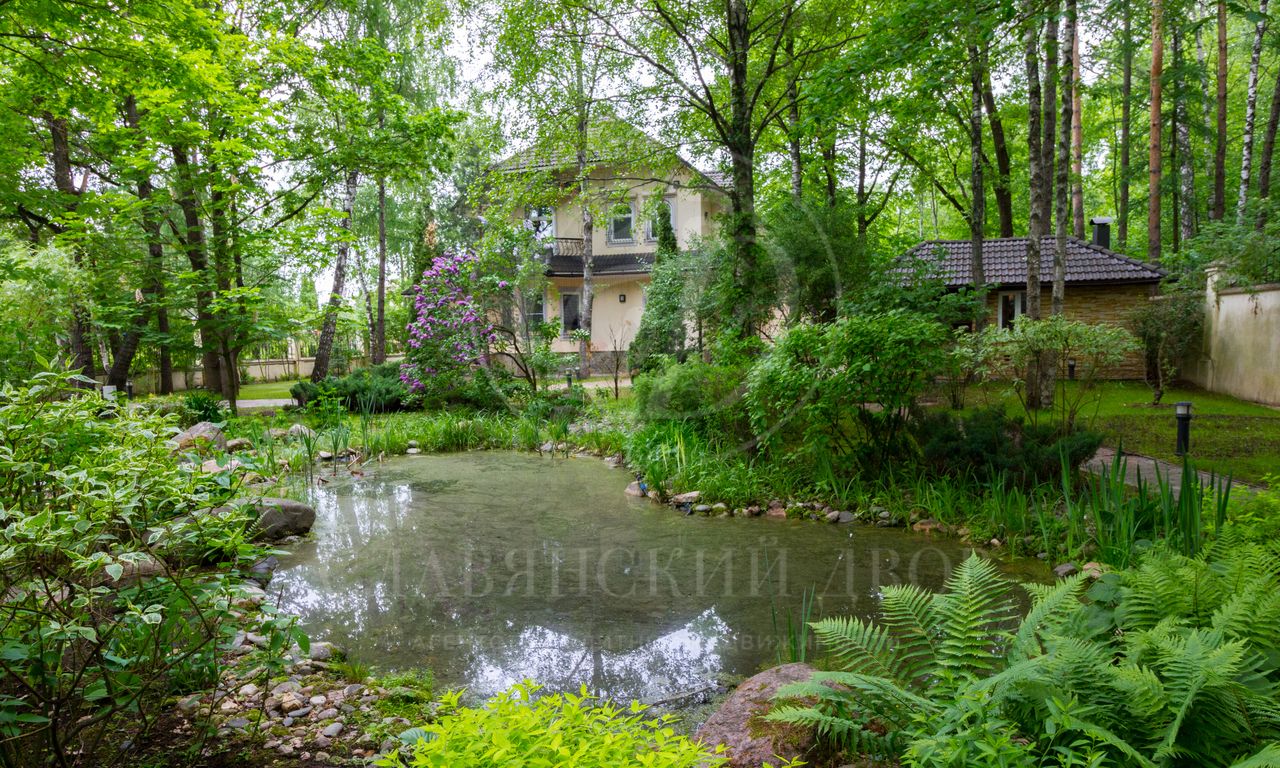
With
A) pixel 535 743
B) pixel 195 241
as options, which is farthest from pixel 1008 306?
pixel 535 743

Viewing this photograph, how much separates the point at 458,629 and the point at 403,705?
0.96 m

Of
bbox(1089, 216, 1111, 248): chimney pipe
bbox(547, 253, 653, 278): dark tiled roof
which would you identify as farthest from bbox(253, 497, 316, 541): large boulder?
bbox(1089, 216, 1111, 248): chimney pipe

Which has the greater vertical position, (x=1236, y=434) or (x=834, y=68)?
(x=834, y=68)

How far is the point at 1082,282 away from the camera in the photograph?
1574 cm

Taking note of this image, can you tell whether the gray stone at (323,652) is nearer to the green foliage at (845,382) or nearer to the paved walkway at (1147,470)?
the green foliage at (845,382)

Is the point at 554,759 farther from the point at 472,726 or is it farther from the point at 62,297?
the point at 62,297

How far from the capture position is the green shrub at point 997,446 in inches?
218

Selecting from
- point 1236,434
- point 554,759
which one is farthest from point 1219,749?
point 1236,434

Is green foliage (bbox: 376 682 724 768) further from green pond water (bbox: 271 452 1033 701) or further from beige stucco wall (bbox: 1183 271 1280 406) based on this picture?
beige stucco wall (bbox: 1183 271 1280 406)

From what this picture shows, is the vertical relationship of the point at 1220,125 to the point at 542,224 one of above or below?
above

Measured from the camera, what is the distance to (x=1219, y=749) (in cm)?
168

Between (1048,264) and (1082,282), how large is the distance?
2.74 ft

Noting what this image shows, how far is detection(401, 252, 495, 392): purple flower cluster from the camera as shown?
11711 mm

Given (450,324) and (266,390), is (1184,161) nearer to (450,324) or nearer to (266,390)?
(450,324)
